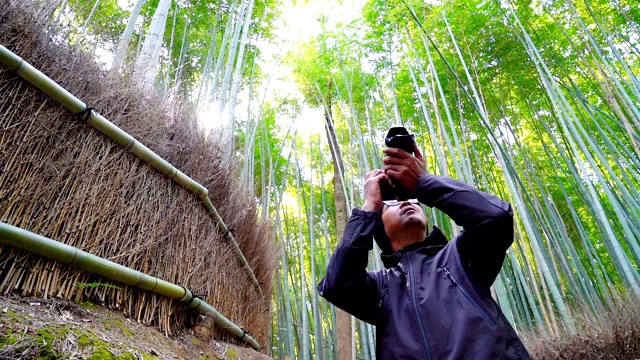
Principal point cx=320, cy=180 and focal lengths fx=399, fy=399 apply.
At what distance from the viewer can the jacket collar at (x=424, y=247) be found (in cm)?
104

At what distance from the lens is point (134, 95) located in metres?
2.29

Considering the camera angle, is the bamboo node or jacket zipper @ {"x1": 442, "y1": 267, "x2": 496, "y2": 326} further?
the bamboo node

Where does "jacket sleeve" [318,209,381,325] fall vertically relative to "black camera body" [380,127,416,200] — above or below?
below

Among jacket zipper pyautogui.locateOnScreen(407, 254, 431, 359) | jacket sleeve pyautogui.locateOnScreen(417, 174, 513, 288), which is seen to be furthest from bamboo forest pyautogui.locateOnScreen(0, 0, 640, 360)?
jacket sleeve pyautogui.locateOnScreen(417, 174, 513, 288)

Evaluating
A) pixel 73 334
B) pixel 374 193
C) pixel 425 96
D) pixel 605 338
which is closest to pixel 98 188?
pixel 73 334

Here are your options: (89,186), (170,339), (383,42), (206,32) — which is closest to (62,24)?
(89,186)

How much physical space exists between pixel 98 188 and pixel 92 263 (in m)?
0.38

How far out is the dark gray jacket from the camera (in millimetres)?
789

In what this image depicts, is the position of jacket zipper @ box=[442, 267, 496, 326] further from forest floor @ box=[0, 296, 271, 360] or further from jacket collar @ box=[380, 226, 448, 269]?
forest floor @ box=[0, 296, 271, 360]

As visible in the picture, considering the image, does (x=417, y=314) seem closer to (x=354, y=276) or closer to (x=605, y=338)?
(x=354, y=276)

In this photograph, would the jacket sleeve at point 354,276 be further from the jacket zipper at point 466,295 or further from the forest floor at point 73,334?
the forest floor at point 73,334

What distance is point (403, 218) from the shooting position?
1085 millimetres

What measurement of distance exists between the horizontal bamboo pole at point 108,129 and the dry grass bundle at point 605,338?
2559 mm

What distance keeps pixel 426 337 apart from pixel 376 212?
330mm
